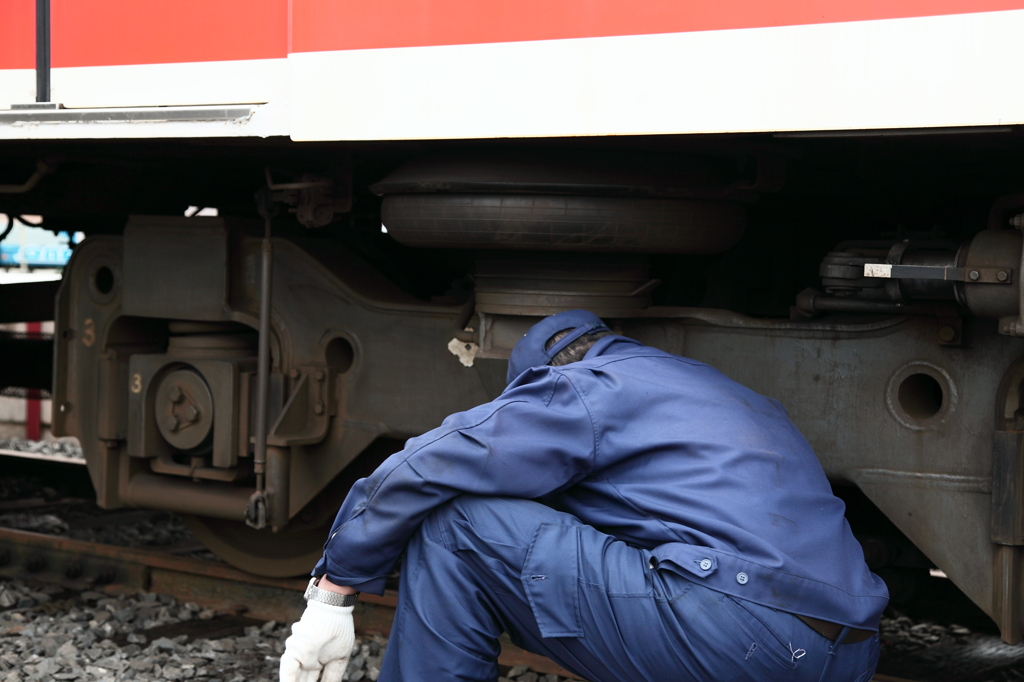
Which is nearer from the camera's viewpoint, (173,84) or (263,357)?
(173,84)

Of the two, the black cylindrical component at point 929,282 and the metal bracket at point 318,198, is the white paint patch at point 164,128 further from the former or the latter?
the black cylindrical component at point 929,282

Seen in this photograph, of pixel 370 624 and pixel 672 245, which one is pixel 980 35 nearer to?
pixel 672 245

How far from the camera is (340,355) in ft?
11.8

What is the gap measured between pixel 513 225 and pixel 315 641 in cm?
106

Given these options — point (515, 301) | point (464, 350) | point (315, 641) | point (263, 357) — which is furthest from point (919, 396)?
point (263, 357)

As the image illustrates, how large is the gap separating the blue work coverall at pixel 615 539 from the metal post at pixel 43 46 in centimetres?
148

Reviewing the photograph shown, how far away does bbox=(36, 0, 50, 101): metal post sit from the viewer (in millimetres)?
2895

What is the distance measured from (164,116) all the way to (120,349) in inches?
56.5

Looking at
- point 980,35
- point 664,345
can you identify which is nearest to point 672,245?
point 664,345

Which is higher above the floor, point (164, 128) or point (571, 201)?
point (164, 128)

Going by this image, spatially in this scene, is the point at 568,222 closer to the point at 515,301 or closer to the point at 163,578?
the point at 515,301

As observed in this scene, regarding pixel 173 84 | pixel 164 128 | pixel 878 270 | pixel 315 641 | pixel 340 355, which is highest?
pixel 173 84

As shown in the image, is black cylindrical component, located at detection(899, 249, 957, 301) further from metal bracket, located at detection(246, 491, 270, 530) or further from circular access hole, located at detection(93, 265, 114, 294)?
circular access hole, located at detection(93, 265, 114, 294)

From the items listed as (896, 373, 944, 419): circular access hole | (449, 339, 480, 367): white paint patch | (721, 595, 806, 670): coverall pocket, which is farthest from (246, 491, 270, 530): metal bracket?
(896, 373, 944, 419): circular access hole
